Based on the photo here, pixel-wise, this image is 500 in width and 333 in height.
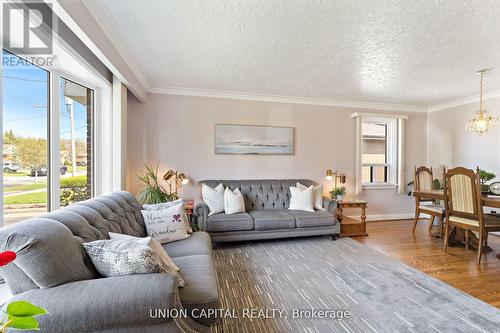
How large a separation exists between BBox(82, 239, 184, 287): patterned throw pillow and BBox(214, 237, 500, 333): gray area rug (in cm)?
81

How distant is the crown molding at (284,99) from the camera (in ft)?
13.1

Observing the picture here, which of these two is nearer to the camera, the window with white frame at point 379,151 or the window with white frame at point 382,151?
the window with white frame at point 382,151

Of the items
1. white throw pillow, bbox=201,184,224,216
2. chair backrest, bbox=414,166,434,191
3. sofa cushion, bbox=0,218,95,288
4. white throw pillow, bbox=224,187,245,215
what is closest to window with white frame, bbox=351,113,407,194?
chair backrest, bbox=414,166,434,191

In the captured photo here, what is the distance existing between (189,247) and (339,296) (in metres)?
1.38

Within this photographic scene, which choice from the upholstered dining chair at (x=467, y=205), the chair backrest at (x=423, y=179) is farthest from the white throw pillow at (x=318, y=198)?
the chair backrest at (x=423, y=179)

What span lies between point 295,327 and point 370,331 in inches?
20.4

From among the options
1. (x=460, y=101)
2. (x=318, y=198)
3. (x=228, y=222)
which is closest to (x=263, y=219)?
(x=228, y=222)

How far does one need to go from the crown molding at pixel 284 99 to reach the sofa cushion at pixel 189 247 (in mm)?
2629

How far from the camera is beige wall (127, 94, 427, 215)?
3.93 meters

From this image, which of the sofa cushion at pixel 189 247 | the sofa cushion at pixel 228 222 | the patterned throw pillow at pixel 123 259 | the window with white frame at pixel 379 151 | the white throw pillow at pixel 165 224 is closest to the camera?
the patterned throw pillow at pixel 123 259

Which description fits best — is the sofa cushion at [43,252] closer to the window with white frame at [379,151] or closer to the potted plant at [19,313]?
the potted plant at [19,313]

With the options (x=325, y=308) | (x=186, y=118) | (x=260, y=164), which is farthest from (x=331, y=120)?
(x=325, y=308)

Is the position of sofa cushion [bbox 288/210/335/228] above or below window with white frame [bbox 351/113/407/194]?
below

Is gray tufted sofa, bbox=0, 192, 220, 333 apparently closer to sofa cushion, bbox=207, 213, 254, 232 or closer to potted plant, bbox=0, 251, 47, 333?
potted plant, bbox=0, 251, 47, 333
